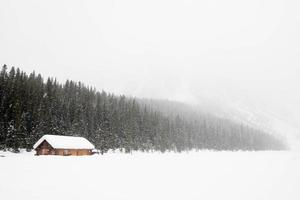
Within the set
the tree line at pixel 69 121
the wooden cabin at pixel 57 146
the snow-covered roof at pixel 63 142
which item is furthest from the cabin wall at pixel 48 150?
the tree line at pixel 69 121

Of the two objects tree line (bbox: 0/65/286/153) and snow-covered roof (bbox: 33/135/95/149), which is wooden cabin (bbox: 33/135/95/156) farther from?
tree line (bbox: 0/65/286/153)

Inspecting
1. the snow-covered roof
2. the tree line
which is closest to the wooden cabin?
the snow-covered roof

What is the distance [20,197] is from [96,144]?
62643 mm

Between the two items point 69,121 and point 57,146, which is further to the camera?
point 69,121

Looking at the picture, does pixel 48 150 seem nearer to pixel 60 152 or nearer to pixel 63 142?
pixel 60 152

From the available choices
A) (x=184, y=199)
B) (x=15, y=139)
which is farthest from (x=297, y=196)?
(x=15, y=139)

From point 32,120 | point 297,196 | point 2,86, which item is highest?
point 2,86

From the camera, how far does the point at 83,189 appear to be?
1917 cm

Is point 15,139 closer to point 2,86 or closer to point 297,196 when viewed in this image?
point 2,86

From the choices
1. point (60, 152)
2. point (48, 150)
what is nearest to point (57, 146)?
point (60, 152)

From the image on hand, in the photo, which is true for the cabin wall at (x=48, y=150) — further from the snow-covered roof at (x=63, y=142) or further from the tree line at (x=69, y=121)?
the tree line at (x=69, y=121)

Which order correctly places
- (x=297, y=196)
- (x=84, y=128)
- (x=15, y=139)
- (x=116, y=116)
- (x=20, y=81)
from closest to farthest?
1. (x=297, y=196)
2. (x=15, y=139)
3. (x=20, y=81)
4. (x=84, y=128)
5. (x=116, y=116)

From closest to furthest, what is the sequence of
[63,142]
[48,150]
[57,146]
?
1. [57,146]
2. [48,150]
3. [63,142]

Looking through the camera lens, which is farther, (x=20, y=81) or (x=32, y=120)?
(x=20, y=81)
